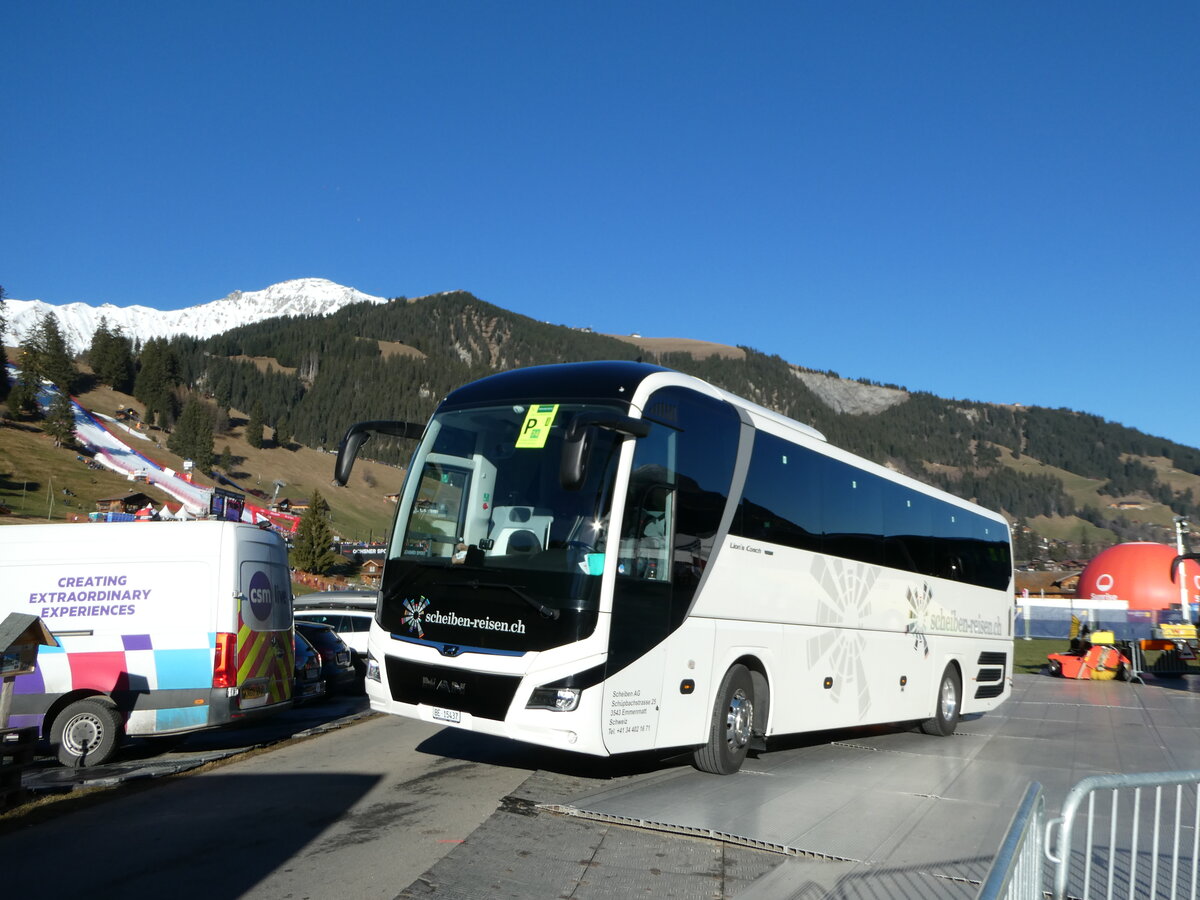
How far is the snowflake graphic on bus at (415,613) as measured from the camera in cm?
844

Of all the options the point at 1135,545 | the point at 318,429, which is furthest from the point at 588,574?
the point at 318,429

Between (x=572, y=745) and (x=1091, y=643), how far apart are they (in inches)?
1030

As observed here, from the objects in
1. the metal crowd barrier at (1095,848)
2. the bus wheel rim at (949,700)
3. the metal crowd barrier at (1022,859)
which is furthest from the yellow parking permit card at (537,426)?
the bus wheel rim at (949,700)

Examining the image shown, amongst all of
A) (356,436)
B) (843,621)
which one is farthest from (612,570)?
(843,621)

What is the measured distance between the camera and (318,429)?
174125 mm

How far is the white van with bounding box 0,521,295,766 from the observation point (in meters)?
9.88

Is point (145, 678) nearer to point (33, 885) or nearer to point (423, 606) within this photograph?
point (423, 606)

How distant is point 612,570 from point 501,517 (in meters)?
1.16

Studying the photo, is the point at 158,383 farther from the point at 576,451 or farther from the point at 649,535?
the point at 576,451

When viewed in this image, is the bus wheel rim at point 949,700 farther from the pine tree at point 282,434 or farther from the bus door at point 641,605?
the pine tree at point 282,434

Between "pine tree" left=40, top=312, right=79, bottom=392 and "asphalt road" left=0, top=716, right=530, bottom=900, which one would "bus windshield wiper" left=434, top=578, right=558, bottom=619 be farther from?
"pine tree" left=40, top=312, right=79, bottom=392

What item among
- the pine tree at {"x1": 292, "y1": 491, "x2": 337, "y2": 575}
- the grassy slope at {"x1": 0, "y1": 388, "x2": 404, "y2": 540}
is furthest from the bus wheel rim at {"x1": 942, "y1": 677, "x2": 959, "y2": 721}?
the pine tree at {"x1": 292, "y1": 491, "x2": 337, "y2": 575}

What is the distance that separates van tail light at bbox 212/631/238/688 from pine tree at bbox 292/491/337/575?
248 ft

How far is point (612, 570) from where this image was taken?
305 inches
